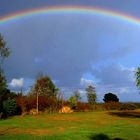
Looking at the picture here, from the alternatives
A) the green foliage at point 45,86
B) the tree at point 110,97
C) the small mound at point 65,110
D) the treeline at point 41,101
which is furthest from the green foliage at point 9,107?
the tree at point 110,97

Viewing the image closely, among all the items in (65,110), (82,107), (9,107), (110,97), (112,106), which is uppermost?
(110,97)

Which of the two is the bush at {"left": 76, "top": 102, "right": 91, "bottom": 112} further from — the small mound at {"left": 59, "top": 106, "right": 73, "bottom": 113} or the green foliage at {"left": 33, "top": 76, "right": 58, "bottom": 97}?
the green foliage at {"left": 33, "top": 76, "right": 58, "bottom": 97}

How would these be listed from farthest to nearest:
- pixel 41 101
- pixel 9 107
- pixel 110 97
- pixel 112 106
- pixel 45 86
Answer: pixel 110 97
pixel 112 106
pixel 45 86
pixel 41 101
pixel 9 107

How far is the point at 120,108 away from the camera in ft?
228

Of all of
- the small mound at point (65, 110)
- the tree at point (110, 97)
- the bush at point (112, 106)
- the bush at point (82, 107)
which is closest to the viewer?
the small mound at point (65, 110)

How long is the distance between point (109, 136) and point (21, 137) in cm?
537

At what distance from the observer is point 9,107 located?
48656 millimetres

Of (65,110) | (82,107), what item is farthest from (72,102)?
(65,110)

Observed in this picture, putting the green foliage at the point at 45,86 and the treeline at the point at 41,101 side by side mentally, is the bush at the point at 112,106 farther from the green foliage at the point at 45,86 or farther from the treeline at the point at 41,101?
the green foliage at the point at 45,86

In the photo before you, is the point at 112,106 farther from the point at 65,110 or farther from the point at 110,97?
the point at 65,110

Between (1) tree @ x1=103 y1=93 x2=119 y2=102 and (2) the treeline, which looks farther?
(1) tree @ x1=103 y1=93 x2=119 y2=102

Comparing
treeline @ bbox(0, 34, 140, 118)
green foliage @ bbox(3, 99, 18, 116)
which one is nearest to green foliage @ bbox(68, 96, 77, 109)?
treeline @ bbox(0, 34, 140, 118)

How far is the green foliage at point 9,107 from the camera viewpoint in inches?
1885

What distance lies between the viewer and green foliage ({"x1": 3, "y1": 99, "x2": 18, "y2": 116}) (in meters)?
47.9
